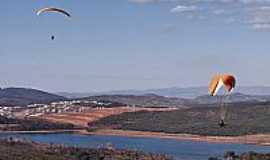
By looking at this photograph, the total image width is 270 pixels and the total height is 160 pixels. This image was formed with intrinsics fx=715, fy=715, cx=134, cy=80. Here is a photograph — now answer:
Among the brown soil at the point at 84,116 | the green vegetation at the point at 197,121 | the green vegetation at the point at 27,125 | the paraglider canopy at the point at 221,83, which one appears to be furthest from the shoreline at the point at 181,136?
the paraglider canopy at the point at 221,83

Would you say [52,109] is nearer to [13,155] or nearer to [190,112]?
[190,112]

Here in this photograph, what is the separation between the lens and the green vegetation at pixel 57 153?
3098 inches

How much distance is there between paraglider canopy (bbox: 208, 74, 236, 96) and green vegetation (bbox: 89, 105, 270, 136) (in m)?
118

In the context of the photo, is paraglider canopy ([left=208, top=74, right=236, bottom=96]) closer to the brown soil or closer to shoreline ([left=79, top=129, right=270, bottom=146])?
shoreline ([left=79, top=129, right=270, bottom=146])

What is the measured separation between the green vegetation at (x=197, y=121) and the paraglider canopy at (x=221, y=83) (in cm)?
11843

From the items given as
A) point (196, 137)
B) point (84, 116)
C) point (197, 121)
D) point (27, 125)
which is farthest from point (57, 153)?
point (84, 116)

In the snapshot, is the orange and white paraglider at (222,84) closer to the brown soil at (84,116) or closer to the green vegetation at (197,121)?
the green vegetation at (197,121)

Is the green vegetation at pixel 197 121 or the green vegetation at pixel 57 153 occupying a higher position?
the green vegetation at pixel 197 121

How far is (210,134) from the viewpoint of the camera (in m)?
144

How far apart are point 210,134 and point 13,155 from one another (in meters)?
71.9

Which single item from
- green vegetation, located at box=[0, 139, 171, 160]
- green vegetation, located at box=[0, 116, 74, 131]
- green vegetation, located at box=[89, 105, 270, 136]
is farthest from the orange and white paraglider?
green vegetation, located at box=[0, 116, 74, 131]

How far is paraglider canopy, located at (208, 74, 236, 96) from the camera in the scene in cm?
2521

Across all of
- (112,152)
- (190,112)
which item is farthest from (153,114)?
(112,152)

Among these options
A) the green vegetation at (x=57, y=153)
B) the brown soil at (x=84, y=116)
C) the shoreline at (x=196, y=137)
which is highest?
the brown soil at (x=84, y=116)
